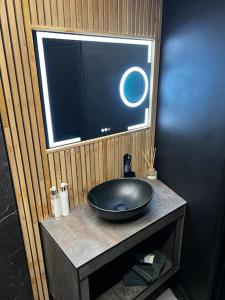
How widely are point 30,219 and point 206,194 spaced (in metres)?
1.12

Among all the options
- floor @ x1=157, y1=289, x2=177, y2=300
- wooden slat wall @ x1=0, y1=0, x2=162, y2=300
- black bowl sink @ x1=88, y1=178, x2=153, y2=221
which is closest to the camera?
wooden slat wall @ x1=0, y1=0, x2=162, y2=300

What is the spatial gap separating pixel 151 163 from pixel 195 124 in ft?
1.78

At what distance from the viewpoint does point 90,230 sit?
4.39ft

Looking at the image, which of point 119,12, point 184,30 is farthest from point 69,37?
point 184,30

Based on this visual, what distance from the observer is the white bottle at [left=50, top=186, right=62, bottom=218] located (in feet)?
4.54

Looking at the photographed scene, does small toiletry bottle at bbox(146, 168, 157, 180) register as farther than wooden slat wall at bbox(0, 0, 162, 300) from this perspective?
Yes

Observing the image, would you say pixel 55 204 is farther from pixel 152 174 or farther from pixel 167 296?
pixel 167 296

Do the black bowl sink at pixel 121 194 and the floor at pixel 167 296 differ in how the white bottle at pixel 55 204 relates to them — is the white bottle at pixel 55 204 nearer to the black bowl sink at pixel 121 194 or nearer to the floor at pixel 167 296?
the black bowl sink at pixel 121 194

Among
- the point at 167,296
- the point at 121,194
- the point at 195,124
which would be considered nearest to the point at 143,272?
→ the point at 167,296

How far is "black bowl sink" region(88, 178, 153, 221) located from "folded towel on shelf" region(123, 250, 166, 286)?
0.55 meters

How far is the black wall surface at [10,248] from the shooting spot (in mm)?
1200

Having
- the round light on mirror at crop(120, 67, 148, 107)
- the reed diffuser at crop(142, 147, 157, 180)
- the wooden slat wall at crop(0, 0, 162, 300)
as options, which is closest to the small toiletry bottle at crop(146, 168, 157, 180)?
the reed diffuser at crop(142, 147, 157, 180)

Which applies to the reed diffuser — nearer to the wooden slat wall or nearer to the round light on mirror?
the wooden slat wall

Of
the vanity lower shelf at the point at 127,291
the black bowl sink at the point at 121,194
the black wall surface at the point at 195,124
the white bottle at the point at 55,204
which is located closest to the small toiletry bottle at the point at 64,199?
the white bottle at the point at 55,204
